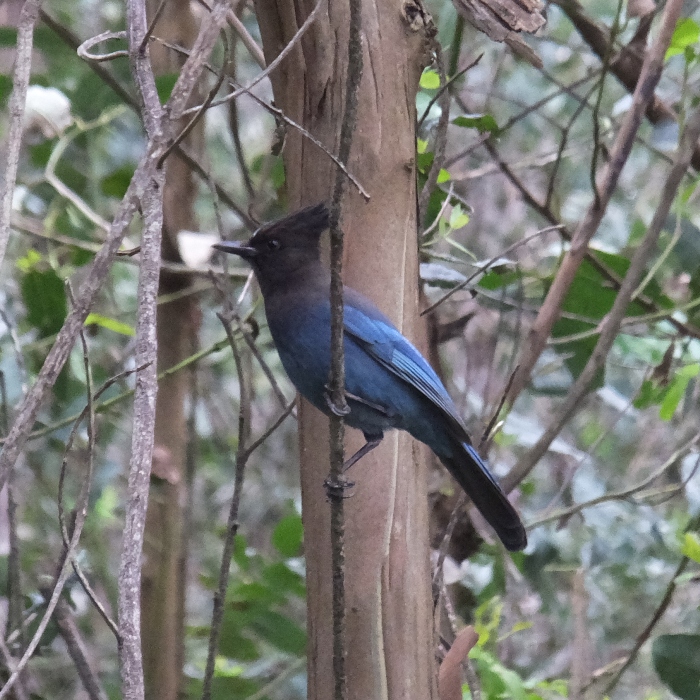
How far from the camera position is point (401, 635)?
6.79 feet

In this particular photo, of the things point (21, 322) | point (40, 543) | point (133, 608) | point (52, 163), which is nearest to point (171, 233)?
point (52, 163)

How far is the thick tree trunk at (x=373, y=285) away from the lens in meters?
2.08

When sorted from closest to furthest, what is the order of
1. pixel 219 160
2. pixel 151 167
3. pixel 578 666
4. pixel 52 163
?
pixel 151 167 → pixel 52 163 → pixel 578 666 → pixel 219 160

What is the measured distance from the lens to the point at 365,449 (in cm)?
226

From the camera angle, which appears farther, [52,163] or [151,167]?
[52,163]

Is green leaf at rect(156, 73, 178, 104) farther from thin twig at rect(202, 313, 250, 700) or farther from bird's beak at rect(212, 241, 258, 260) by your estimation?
thin twig at rect(202, 313, 250, 700)

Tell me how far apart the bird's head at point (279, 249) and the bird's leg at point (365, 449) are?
20.0 inches

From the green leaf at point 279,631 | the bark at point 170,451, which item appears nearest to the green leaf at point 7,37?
the bark at point 170,451

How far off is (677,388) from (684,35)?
45.2 inches

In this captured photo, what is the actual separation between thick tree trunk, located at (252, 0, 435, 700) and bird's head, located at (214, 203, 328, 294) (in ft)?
0.26

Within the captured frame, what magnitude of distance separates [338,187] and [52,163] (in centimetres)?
215

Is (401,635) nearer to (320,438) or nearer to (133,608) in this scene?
(320,438)

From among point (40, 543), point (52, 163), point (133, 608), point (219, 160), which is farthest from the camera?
point (219, 160)

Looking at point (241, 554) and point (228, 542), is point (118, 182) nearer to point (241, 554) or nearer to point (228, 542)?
point (241, 554)
